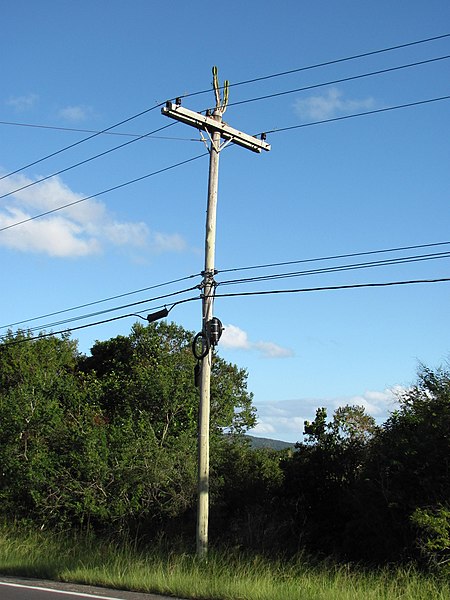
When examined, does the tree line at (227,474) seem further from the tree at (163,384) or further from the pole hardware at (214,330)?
the pole hardware at (214,330)

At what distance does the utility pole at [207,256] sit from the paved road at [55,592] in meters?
2.47

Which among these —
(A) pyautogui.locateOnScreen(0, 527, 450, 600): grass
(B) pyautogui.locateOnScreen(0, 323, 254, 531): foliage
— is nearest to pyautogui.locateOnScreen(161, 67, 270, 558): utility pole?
(A) pyautogui.locateOnScreen(0, 527, 450, 600): grass

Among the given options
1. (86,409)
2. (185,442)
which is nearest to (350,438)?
(185,442)

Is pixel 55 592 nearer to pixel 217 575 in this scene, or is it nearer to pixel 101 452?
pixel 217 575

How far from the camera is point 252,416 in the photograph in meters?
36.5

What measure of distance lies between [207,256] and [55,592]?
686cm

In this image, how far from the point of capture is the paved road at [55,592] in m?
10.5

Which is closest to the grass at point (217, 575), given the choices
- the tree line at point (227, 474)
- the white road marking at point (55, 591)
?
the white road marking at point (55, 591)

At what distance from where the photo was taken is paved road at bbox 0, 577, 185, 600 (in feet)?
34.4

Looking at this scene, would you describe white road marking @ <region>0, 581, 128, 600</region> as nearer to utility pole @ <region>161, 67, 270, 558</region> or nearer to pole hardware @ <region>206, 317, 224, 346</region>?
utility pole @ <region>161, 67, 270, 558</region>

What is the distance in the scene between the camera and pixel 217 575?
11.9 meters

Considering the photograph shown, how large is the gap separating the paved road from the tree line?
18.2ft

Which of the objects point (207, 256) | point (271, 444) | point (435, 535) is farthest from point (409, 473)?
point (271, 444)

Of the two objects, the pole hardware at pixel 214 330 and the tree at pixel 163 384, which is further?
the tree at pixel 163 384
